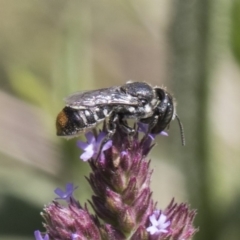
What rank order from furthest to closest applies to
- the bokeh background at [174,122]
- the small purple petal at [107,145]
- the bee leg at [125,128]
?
the bokeh background at [174,122] < the bee leg at [125,128] < the small purple petal at [107,145]

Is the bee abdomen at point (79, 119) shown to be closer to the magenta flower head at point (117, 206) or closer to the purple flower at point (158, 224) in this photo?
the magenta flower head at point (117, 206)

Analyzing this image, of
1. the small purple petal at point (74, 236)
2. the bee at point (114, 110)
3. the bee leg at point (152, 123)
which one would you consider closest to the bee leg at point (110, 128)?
the bee at point (114, 110)

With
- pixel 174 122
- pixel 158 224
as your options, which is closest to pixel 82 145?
pixel 158 224

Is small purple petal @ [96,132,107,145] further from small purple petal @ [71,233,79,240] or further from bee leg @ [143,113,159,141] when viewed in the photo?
Answer: small purple petal @ [71,233,79,240]

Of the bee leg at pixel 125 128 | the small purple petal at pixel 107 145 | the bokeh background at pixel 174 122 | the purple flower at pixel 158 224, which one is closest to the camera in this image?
the purple flower at pixel 158 224

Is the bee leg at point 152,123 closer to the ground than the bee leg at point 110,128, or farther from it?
farther from it

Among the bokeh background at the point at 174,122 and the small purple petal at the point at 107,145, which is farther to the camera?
Result: the bokeh background at the point at 174,122

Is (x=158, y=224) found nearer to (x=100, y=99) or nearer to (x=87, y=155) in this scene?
(x=87, y=155)

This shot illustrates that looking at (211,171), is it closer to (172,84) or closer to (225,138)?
(172,84)

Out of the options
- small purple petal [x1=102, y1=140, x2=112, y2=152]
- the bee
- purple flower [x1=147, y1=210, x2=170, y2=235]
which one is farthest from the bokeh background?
purple flower [x1=147, y1=210, x2=170, y2=235]

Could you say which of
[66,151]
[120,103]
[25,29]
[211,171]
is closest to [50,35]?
[25,29]
